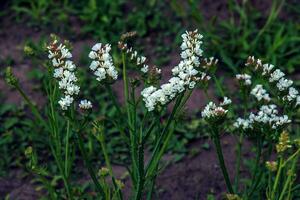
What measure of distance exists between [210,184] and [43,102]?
4.33 ft

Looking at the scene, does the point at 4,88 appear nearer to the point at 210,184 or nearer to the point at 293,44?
the point at 210,184

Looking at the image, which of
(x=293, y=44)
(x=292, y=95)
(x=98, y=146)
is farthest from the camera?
(x=293, y=44)

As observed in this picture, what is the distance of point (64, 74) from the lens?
2.64 meters

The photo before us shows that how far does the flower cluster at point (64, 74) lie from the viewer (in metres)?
2.60

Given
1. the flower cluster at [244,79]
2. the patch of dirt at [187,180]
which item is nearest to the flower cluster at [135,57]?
the flower cluster at [244,79]

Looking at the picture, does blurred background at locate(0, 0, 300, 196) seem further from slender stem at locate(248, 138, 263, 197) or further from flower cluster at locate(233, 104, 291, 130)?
flower cluster at locate(233, 104, 291, 130)

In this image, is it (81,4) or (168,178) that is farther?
(81,4)

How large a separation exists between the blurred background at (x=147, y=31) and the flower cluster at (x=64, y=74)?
1.49 m

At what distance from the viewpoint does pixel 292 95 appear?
9.05 ft

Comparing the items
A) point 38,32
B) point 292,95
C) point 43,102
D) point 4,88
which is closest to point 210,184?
point 292,95

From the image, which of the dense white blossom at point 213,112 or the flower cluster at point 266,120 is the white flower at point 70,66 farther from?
the flower cluster at point 266,120

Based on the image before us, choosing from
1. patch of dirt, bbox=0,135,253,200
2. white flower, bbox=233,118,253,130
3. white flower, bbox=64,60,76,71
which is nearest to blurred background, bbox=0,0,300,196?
patch of dirt, bbox=0,135,253,200

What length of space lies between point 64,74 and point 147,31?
2.38 m

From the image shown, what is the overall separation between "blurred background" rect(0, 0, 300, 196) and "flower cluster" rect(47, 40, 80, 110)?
58.7 inches
